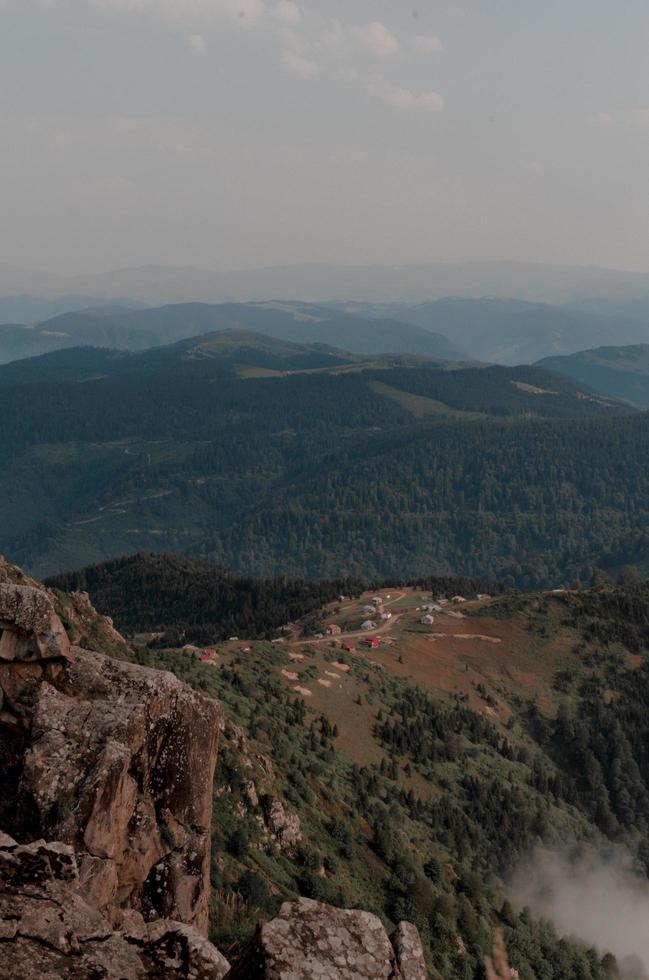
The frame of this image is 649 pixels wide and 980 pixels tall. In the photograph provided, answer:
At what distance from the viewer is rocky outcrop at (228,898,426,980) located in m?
13.6

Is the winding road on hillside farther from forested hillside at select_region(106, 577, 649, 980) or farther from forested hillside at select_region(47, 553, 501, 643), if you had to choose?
forested hillside at select_region(47, 553, 501, 643)

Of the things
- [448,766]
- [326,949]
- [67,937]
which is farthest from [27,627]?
[448,766]

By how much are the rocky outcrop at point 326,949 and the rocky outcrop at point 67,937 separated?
4.15 feet

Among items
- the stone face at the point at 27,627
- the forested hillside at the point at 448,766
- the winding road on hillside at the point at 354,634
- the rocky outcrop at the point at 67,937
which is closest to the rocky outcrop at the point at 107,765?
the stone face at the point at 27,627

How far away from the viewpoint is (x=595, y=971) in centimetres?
6681

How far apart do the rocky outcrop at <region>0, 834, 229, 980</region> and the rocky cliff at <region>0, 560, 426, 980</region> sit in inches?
1.0

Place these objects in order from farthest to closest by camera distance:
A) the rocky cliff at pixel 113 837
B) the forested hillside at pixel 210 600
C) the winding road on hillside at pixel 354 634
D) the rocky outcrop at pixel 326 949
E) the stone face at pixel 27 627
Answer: the forested hillside at pixel 210 600 → the winding road on hillside at pixel 354 634 → the stone face at pixel 27 627 → the rocky cliff at pixel 113 837 → the rocky outcrop at pixel 326 949

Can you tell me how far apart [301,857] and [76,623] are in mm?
25205

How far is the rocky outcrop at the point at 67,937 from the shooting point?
1297 cm

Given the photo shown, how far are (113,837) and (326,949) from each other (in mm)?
9998

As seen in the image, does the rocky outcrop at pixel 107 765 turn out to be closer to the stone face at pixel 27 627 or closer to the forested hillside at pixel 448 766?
the stone face at pixel 27 627

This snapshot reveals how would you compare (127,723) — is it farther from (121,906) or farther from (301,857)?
(301,857)

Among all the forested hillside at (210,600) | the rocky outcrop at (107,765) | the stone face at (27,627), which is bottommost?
the forested hillside at (210,600)

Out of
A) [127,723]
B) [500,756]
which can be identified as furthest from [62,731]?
[500,756]
